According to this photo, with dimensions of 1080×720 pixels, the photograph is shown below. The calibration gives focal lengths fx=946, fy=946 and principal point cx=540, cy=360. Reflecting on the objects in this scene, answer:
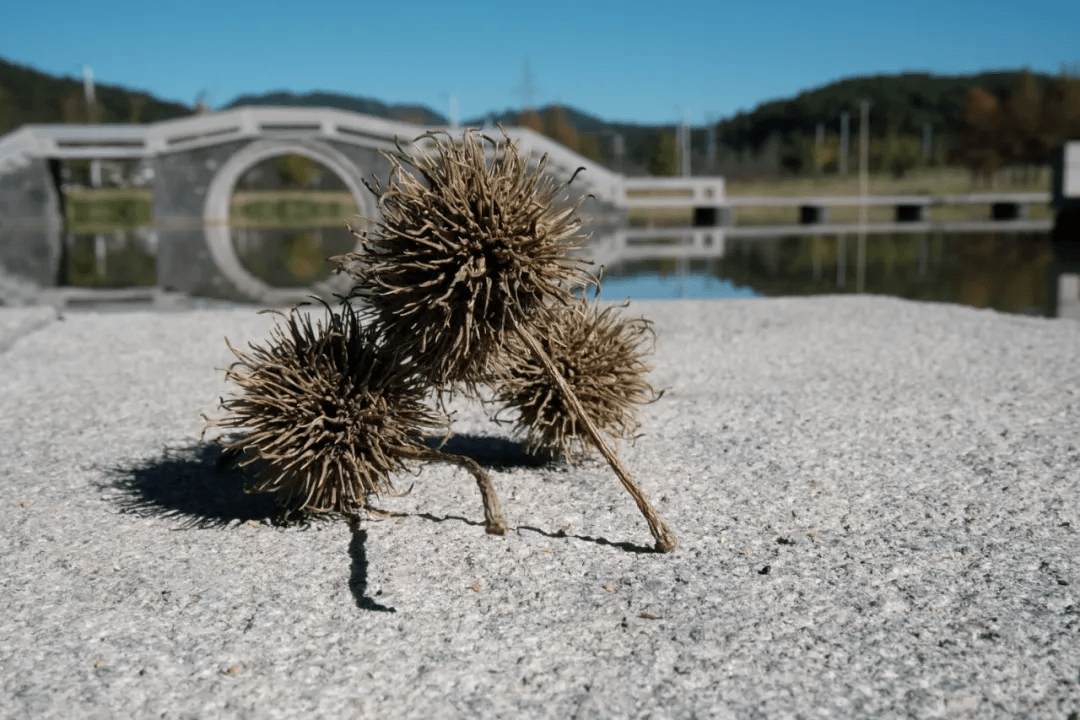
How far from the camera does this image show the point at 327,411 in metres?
4.02

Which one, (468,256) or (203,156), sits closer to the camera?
(468,256)

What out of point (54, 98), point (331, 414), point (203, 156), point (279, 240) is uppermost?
point (54, 98)

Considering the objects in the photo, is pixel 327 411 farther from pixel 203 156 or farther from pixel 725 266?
pixel 203 156

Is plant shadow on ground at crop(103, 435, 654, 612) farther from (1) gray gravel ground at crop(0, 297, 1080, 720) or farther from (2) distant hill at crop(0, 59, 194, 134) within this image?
(2) distant hill at crop(0, 59, 194, 134)

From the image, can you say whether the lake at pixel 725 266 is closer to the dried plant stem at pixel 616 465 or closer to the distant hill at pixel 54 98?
the dried plant stem at pixel 616 465

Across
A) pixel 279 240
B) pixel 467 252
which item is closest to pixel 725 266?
pixel 467 252

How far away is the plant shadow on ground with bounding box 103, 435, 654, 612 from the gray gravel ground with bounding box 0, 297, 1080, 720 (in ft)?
0.07

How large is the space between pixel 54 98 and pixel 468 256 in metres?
143

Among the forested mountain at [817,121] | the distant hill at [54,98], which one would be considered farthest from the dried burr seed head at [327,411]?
the distant hill at [54,98]

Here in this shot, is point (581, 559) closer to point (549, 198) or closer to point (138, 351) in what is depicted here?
point (549, 198)

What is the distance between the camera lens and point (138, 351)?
29.5ft

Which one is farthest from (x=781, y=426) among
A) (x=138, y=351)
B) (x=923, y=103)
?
(x=923, y=103)

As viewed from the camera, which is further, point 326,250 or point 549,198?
point 326,250

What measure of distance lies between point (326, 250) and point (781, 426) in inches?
857
